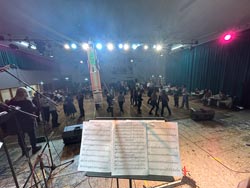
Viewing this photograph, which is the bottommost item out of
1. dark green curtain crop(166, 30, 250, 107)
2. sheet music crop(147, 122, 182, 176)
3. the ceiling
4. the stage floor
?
the stage floor

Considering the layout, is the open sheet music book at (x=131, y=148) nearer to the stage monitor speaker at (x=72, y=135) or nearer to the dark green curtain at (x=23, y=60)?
the stage monitor speaker at (x=72, y=135)

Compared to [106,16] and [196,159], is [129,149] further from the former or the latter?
[106,16]

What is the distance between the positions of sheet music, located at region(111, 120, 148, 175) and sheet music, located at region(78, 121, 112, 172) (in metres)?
0.07

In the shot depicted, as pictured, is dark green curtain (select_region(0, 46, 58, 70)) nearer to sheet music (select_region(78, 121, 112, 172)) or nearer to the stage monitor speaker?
the stage monitor speaker

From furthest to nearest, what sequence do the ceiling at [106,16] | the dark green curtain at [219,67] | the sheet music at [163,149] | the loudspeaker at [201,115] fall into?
the dark green curtain at [219,67], the loudspeaker at [201,115], the ceiling at [106,16], the sheet music at [163,149]

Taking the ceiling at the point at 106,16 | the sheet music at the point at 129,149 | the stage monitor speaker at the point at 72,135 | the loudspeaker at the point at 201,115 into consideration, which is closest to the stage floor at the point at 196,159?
the stage monitor speaker at the point at 72,135

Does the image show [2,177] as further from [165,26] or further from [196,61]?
[196,61]

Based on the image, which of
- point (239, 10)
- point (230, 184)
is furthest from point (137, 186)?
point (239, 10)

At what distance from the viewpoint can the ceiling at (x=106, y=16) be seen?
3.43 m

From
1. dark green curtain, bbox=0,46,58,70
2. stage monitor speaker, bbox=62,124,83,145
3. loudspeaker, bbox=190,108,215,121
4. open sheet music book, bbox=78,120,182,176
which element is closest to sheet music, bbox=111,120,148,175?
open sheet music book, bbox=78,120,182,176

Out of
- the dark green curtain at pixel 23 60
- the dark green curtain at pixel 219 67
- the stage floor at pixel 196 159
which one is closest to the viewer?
the stage floor at pixel 196 159

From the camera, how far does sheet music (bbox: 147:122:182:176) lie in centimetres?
119

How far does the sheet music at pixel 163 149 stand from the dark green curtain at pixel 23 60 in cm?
674

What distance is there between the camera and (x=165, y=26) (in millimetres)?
5191
